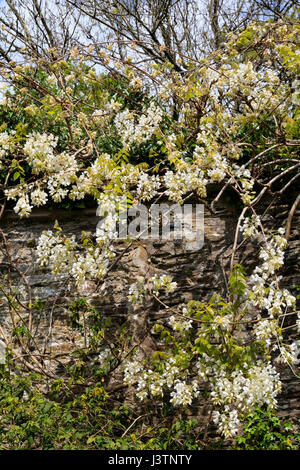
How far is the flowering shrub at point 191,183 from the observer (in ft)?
8.00

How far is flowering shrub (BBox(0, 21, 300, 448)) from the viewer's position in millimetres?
2439

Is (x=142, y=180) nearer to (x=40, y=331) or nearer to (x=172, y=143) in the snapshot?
(x=172, y=143)

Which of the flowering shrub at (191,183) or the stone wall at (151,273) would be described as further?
the stone wall at (151,273)

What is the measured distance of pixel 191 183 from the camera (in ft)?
8.95

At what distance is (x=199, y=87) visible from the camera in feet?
10.9

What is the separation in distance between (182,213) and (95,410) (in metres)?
1.67

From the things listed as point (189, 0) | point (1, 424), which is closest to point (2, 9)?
point (189, 0)

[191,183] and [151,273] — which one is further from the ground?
[191,183]

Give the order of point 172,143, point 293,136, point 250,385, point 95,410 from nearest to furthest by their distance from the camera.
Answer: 1. point 250,385
2. point 95,410
3. point 172,143
4. point 293,136

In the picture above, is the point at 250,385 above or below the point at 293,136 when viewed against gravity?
below

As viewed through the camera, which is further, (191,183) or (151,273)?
(151,273)

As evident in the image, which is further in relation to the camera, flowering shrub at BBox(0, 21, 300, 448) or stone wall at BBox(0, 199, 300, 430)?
stone wall at BBox(0, 199, 300, 430)
